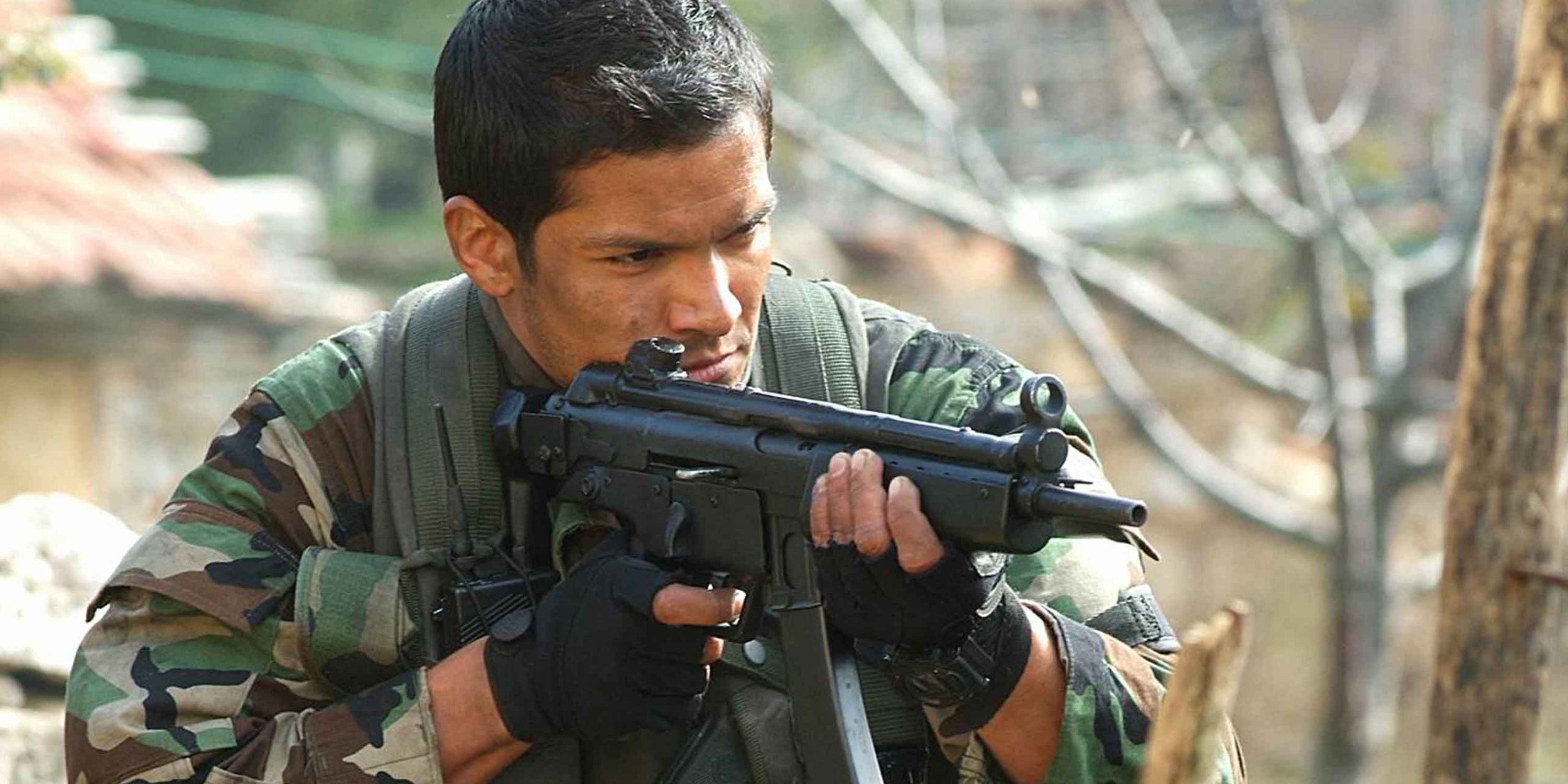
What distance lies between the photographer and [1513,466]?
479 centimetres

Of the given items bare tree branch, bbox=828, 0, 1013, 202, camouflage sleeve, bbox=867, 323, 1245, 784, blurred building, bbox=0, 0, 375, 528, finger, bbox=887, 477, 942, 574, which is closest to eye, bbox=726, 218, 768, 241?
camouflage sleeve, bbox=867, 323, 1245, 784

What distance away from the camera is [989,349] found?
289 cm

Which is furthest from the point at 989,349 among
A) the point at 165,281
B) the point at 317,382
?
the point at 165,281

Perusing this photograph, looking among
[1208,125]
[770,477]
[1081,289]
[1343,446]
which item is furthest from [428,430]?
[1081,289]

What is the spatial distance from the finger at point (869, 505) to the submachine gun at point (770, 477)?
0.02 metres

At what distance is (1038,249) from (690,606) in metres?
6.45

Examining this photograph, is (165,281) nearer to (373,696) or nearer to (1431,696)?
(1431,696)

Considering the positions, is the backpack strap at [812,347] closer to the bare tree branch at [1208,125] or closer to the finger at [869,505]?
the finger at [869,505]

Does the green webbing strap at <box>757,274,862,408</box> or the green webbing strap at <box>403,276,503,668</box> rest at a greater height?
the green webbing strap at <box>757,274,862,408</box>

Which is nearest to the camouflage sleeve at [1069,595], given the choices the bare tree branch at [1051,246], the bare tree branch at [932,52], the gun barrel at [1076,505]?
the gun barrel at [1076,505]

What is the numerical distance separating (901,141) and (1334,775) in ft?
17.0

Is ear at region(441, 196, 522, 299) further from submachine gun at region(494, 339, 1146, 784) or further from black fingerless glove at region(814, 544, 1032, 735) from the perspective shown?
black fingerless glove at region(814, 544, 1032, 735)

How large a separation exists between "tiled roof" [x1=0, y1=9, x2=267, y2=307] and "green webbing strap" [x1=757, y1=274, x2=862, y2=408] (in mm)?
5099

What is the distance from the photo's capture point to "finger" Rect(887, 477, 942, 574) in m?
2.26
